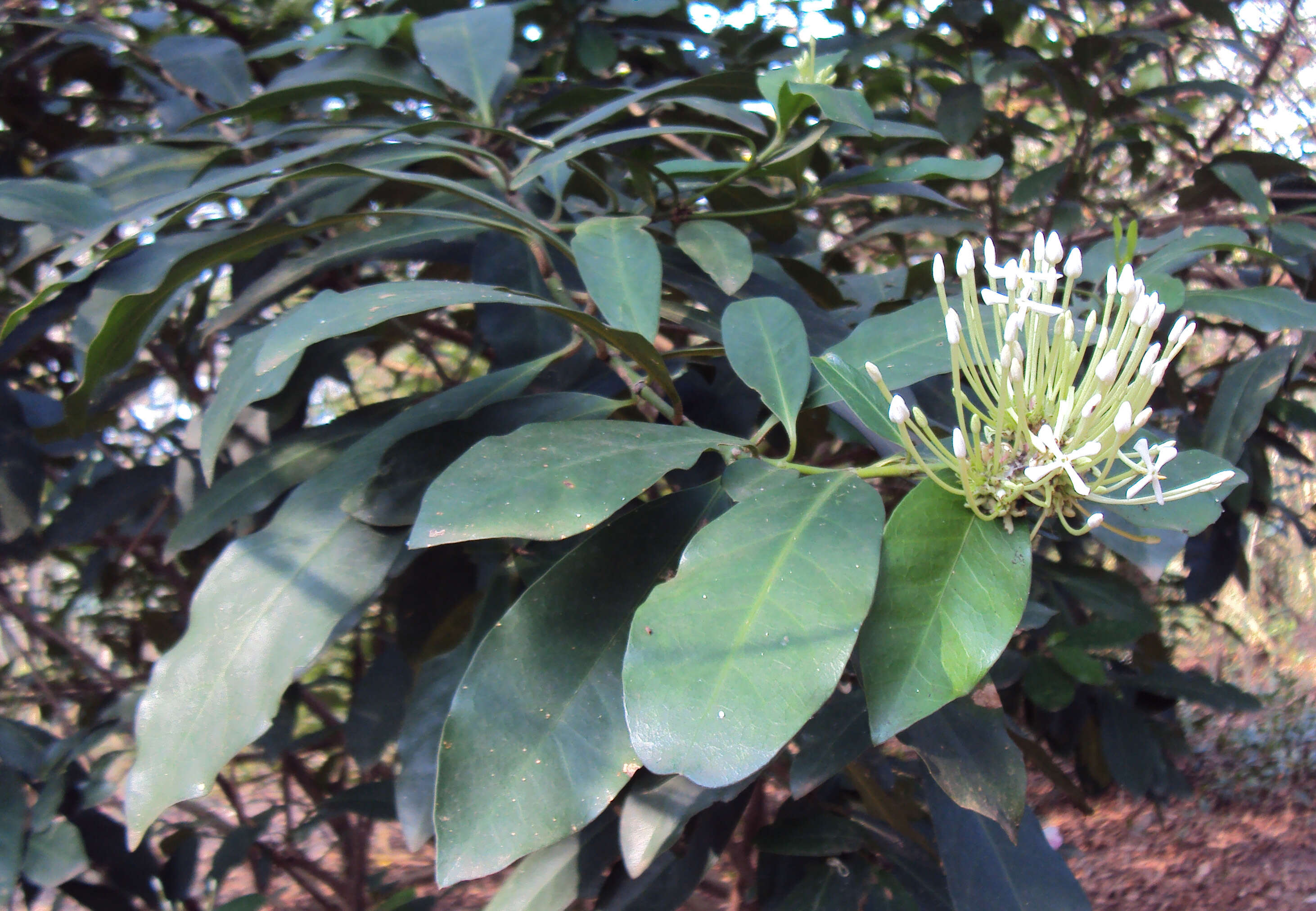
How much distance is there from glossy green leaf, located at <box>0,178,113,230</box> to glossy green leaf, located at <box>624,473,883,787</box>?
0.69m

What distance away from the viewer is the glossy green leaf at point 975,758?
64 centimetres

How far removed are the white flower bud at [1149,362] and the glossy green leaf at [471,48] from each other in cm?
74

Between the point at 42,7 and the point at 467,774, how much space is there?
5.83 ft

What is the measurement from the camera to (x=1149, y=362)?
52 cm

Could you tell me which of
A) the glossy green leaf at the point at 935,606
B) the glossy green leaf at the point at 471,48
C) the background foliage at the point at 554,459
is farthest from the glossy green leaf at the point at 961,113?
the glossy green leaf at the point at 935,606

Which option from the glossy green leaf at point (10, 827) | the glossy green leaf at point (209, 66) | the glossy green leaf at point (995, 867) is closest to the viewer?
the glossy green leaf at point (995, 867)

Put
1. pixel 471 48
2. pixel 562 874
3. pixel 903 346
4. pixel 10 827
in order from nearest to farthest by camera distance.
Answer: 1. pixel 903 346
2. pixel 562 874
3. pixel 10 827
4. pixel 471 48

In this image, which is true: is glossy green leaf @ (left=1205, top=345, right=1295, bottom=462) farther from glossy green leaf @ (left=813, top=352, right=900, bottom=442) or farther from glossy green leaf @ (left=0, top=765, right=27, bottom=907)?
glossy green leaf @ (left=0, top=765, right=27, bottom=907)

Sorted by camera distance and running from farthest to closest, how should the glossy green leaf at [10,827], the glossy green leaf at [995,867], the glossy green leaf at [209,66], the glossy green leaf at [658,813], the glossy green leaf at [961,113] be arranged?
the glossy green leaf at [961,113]
the glossy green leaf at [209,66]
the glossy green leaf at [10,827]
the glossy green leaf at [995,867]
the glossy green leaf at [658,813]

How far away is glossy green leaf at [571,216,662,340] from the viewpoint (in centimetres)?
70

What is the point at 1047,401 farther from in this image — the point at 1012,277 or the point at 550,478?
the point at 550,478

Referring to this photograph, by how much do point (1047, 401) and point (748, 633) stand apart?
0.80ft

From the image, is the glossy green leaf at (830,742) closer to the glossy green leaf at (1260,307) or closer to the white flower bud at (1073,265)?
the white flower bud at (1073,265)

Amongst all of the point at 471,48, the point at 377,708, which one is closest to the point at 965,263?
the point at 471,48
